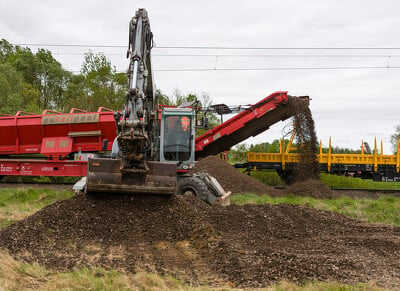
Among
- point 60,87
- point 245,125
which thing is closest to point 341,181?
point 245,125

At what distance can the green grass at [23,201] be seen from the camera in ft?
30.0

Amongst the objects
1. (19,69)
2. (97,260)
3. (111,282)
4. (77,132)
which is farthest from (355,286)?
(19,69)

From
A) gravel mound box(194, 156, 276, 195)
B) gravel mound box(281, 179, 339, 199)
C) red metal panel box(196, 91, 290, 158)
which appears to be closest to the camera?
gravel mound box(281, 179, 339, 199)

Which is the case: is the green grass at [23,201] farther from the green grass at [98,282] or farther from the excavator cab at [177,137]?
the green grass at [98,282]

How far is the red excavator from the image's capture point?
7.30 m

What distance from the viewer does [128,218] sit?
703 cm

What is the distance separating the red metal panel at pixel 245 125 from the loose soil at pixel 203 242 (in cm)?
594

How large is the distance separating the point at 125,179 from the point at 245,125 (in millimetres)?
7972

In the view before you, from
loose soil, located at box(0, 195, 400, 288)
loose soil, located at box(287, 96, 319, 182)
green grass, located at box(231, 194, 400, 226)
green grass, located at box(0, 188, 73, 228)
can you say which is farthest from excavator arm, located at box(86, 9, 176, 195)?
loose soil, located at box(287, 96, 319, 182)

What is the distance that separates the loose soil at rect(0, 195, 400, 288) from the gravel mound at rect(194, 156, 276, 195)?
483 cm

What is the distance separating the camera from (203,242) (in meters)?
6.34

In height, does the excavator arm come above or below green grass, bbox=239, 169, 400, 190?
above

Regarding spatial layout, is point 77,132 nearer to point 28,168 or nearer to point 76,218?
point 28,168

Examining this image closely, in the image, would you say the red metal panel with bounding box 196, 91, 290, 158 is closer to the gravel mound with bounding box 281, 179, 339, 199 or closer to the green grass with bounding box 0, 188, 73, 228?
the gravel mound with bounding box 281, 179, 339, 199
